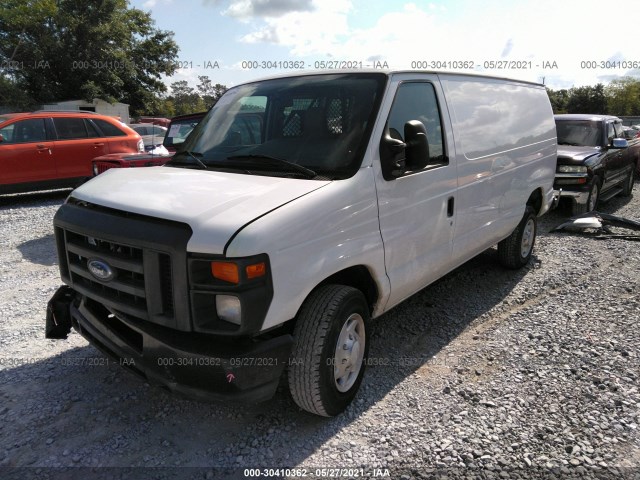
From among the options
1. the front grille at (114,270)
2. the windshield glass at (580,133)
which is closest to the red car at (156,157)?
the front grille at (114,270)

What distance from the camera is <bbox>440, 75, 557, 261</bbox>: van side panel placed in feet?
13.5

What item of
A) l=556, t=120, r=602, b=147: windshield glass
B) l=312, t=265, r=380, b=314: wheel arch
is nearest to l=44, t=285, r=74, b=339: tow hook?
l=312, t=265, r=380, b=314: wheel arch

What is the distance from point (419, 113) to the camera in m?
3.64

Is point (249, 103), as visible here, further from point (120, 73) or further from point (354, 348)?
point (120, 73)

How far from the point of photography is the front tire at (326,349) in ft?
9.07

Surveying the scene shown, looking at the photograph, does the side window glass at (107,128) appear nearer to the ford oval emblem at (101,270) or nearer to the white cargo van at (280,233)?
the white cargo van at (280,233)

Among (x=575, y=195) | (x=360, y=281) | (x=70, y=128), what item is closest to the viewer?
(x=360, y=281)

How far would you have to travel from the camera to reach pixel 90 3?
118 feet

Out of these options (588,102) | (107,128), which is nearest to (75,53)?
(107,128)

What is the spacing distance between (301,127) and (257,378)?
1.74 m

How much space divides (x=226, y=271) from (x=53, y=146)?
363 inches

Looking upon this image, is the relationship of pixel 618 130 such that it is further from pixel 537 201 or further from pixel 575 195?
pixel 537 201

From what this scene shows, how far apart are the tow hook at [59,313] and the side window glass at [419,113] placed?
2474 mm

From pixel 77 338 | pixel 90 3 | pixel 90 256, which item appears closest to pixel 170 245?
pixel 90 256
